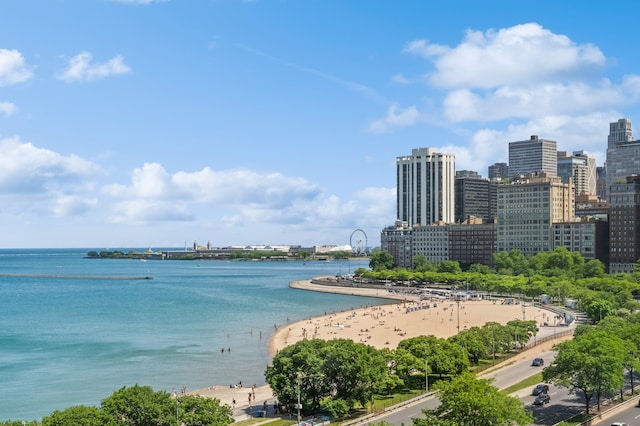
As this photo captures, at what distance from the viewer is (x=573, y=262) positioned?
198000mm

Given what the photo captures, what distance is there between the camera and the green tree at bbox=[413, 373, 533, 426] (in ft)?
136

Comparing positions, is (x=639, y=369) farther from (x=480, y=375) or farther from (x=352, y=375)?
(x=352, y=375)

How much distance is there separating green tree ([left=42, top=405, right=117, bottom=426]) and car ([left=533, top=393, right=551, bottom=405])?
3192cm

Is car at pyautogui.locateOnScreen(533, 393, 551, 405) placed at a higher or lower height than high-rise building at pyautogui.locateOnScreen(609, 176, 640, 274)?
lower

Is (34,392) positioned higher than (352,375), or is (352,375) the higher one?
(352,375)

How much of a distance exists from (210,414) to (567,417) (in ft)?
84.2

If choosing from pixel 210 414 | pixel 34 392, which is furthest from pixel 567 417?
pixel 34 392

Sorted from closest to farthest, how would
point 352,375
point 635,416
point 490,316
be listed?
point 635,416 → point 352,375 → point 490,316

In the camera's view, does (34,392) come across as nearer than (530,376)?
No

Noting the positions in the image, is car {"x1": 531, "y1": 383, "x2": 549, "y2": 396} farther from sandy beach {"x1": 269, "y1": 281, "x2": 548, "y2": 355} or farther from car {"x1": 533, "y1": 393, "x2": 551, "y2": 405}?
sandy beach {"x1": 269, "y1": 281, "x2": 548, "y2": 355}

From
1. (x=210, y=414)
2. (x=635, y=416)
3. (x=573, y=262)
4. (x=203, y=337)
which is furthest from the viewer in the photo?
(x=573, y=262)

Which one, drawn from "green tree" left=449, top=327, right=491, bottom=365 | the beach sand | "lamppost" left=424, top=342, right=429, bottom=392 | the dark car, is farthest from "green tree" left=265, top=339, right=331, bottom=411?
the beach sand

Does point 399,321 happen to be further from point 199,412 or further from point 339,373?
point 199,412

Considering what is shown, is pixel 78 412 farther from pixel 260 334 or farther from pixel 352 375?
pixel 260 334
